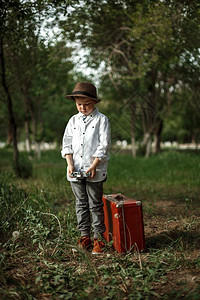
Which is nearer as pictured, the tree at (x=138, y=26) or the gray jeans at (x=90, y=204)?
the gray jeans at (x=90, y=204)

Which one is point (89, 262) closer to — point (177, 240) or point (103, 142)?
point (177, 240)

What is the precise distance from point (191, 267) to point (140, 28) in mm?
4713

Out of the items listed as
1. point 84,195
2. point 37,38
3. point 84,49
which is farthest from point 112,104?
point 84,195

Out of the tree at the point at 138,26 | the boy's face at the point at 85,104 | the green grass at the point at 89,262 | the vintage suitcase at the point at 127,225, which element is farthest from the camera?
the tree at the point at 138,26

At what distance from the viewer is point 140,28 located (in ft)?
20.2

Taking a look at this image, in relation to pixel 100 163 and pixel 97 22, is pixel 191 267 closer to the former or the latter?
pixel 100 163

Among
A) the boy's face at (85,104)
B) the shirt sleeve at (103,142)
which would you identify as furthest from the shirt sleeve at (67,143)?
the shirt sleeve at (103,142)

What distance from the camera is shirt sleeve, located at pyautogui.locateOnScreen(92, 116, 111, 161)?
3.25 m

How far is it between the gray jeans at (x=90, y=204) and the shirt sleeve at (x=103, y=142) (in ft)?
1.02

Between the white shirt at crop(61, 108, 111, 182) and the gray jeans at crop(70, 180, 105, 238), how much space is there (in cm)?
9

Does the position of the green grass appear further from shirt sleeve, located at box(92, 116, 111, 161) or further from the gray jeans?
shirt sleeve, located at box(92, 116, 111, 161)

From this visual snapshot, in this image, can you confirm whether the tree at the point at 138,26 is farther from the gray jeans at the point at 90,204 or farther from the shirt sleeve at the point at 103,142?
the gray jeans at the point at 90,204

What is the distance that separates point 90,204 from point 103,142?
0.67 metres

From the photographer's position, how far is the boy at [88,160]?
3.31m
